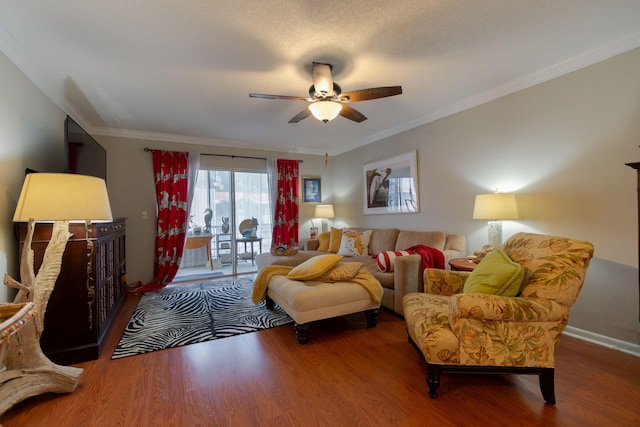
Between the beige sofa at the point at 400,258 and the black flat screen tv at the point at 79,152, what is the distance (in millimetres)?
2339

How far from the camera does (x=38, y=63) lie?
7.97 ft

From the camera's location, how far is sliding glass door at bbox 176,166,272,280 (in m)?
4.92

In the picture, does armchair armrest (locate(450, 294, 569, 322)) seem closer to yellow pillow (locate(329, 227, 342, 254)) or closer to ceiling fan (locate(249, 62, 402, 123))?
ceiling fan (locate(249, 62, 402, 123))

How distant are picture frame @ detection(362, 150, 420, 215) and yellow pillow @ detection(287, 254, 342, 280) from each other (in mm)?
1972

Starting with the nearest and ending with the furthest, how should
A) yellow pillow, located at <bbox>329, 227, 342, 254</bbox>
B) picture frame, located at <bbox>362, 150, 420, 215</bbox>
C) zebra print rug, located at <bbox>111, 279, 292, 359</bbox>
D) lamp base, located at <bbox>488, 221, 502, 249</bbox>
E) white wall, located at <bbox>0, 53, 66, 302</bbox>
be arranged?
1. white wall, located at <bbox>0, 53, 66, 302</bbox>
2. zebra print rug, located at <bbox>111, 279, 292, 359</bbox>
3. lamp base, located at <bbox>488, 221, 502, 249</bbox>
4. picture frame, located at <bbox>362, 150, 420, 215</bbox>
5. yellow pillow, located at <bbox>329, 227, 342, 254</bbox>

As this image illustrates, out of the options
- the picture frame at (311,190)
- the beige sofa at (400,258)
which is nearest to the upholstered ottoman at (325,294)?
the beige sofa at (400,258)

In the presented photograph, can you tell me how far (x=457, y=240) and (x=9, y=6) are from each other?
434cm

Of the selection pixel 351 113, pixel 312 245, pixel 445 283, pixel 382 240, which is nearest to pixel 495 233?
pixel 445 283

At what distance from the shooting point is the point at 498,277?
1771 millimetres

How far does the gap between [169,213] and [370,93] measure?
3.74 m

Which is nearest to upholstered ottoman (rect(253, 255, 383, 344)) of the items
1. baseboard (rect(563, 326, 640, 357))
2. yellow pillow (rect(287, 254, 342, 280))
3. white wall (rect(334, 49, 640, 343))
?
yellow pillow (rect(287, 254, 342, 280))

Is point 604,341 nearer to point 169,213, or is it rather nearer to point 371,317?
point 371,317

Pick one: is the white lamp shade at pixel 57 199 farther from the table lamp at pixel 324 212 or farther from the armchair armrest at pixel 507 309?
the table lamp at pixel 324 212

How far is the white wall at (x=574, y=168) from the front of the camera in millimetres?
2268
